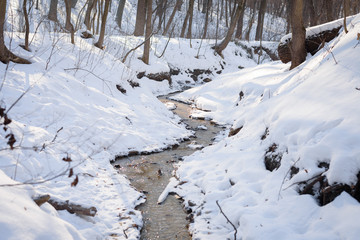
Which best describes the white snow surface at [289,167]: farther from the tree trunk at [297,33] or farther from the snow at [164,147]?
the tree trunk at [297,33]

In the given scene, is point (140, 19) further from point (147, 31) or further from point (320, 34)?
point (320, 34)

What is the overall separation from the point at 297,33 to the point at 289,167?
507 centimetres

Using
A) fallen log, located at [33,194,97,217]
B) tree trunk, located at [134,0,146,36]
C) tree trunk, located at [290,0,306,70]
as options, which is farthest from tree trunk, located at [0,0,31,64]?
tree trunk, located at [134,0,146,36]

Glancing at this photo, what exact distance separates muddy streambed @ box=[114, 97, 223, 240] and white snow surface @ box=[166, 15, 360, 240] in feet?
0.70

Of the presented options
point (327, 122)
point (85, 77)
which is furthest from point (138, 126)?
point (327, 122)

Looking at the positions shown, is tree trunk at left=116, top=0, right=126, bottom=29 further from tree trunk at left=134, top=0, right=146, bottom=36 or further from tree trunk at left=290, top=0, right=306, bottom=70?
tree trunk at left=290, top=0, right=306, bottom=70

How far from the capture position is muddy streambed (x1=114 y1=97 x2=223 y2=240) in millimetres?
3680

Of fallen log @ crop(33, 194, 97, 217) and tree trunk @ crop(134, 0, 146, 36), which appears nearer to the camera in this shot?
fallen log @ crop(33, 194, 97, 217)

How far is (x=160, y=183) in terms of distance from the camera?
4.94 m

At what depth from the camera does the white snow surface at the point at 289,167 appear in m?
2.90

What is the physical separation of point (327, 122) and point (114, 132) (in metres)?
4.28

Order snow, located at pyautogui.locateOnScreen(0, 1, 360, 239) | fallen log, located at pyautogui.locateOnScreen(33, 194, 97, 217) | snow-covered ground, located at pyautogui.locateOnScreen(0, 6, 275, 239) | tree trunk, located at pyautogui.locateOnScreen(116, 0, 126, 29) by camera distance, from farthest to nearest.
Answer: tree trunk, located at pyautogui.locateOnScreen(116, 0, 126, 29) < fallen log, located at pyautogui.locateOnScreen(33, 194, 97, 217) < snow, located at pyautogui.locateOnScreen(0, 1, 360, 239) < snow-covered ground, located at pyautogui.locateOnScreen(0, 6, 275, 239)

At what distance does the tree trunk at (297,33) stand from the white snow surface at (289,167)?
6.21 feet

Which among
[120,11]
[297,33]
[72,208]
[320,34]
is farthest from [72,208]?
[120,11]
